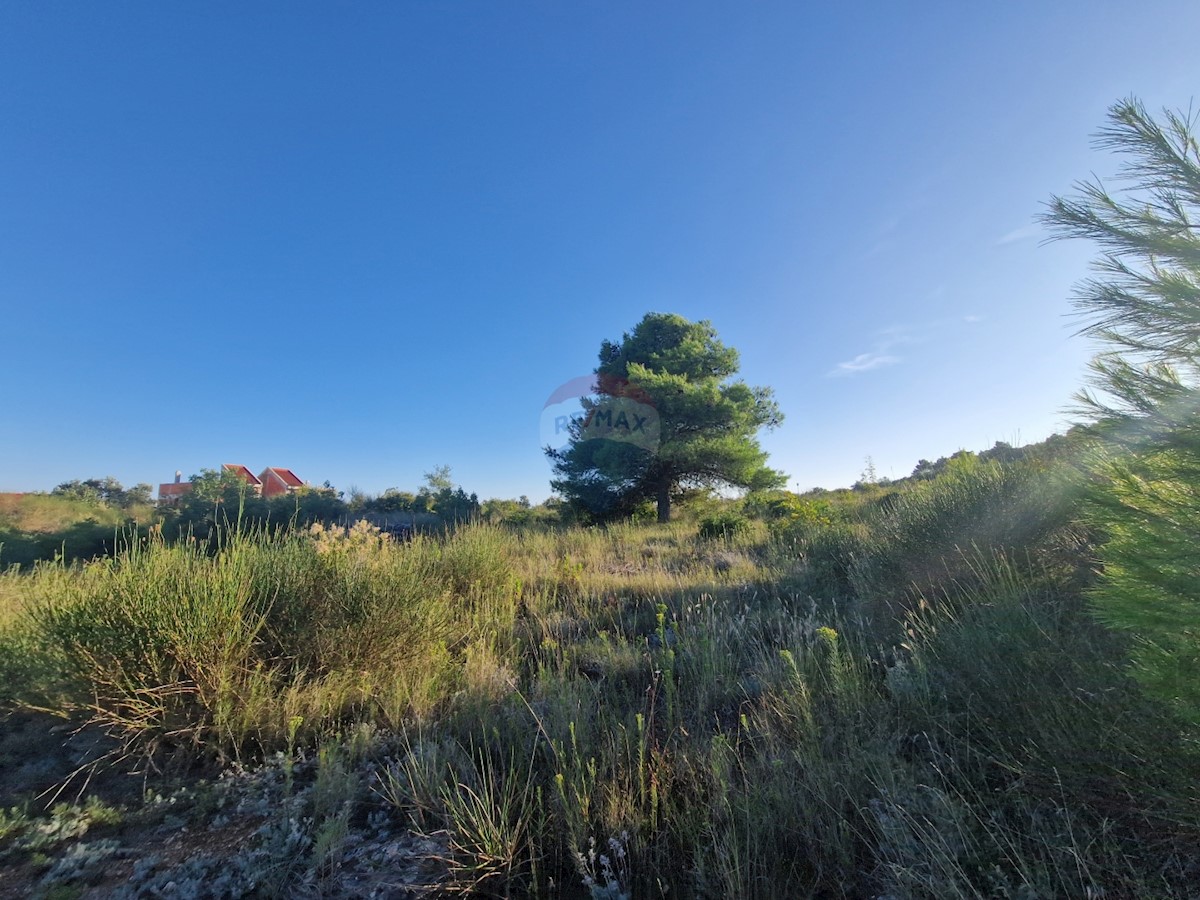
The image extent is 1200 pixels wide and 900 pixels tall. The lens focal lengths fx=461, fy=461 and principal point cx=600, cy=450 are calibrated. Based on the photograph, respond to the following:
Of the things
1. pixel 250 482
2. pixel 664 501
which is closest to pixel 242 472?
pixel 250 482

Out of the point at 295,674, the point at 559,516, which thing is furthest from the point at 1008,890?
the point at 559,516

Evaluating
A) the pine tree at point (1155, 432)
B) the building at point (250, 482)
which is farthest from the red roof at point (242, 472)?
the pine tree at point (1155, 432)

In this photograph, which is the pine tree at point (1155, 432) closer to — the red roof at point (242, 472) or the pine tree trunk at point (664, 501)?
the pine tree trunk at point (664, 501)

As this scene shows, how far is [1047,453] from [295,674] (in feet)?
27.5

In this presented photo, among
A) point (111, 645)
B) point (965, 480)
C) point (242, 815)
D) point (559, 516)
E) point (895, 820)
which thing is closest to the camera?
point (895, 820)

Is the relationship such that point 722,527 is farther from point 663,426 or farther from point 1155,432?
point 1155,432

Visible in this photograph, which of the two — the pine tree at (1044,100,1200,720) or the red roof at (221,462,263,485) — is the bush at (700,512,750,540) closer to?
the pine tree at (1044,100,1200,720)

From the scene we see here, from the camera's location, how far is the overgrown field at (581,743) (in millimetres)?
1529

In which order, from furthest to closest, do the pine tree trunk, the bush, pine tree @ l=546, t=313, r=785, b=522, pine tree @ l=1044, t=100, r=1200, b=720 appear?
the pine tree trunk < pine tree @ l=546, t=313, r=785, b=522 < the bush < pine tree @ l=1044, t=100, r=1200, b=720

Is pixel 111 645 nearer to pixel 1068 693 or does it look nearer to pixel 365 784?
pixel 365 784

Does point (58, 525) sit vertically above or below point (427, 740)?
above

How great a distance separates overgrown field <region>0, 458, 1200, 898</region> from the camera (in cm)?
153

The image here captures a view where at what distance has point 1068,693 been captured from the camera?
1.88 metres

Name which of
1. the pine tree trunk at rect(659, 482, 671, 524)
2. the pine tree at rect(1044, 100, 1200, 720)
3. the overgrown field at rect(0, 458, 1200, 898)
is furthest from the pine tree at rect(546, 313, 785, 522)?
the pine tree at rect(1044, 100, 1200, 720)
